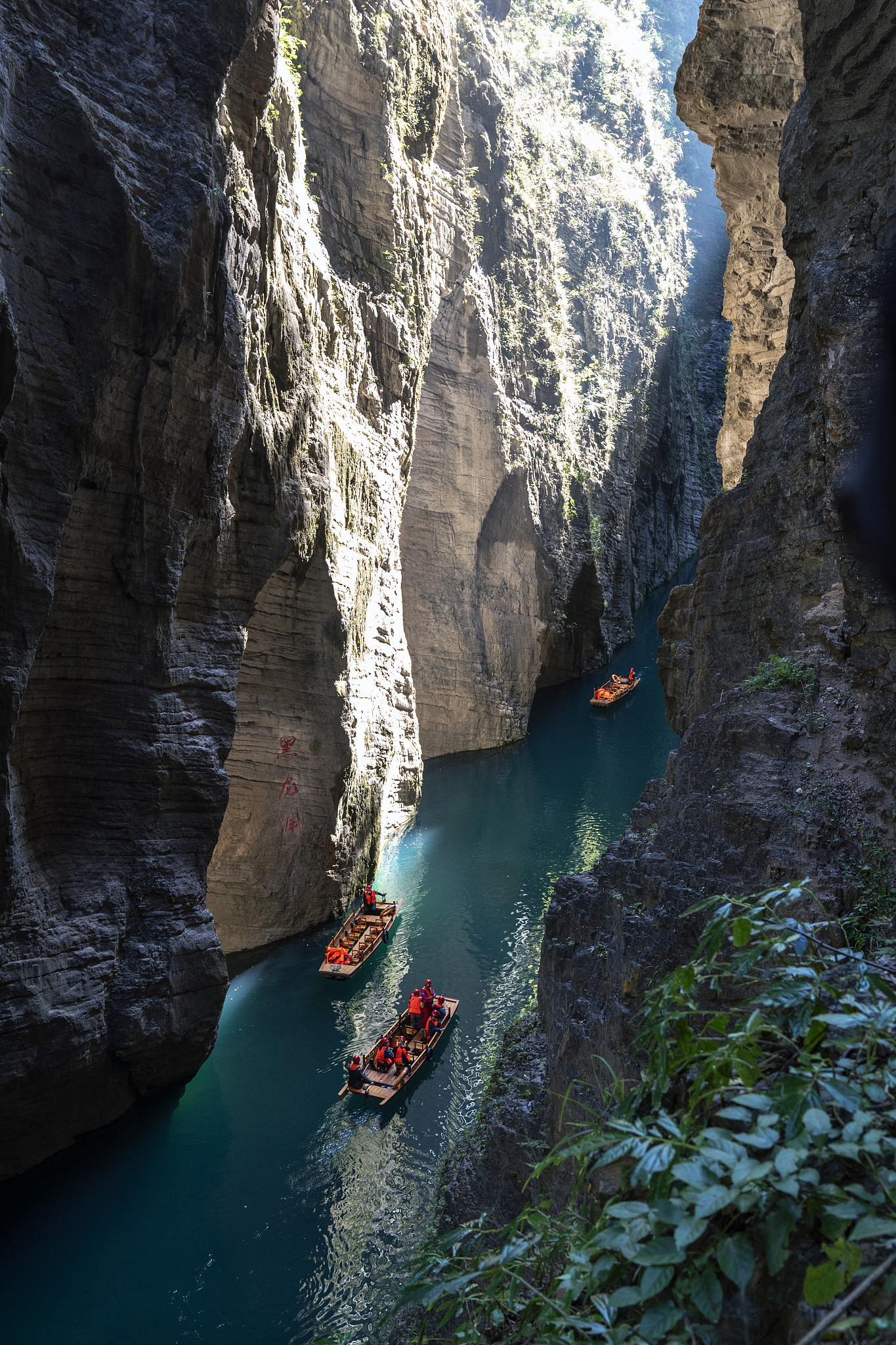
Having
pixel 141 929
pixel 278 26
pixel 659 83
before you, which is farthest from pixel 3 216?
pixel 659 83

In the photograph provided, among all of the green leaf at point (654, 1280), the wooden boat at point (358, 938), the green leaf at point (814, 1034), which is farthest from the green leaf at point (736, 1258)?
the wooden boat at point (358, 938)

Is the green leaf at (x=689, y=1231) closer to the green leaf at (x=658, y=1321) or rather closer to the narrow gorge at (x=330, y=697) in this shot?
the narrow gorge at (x=330, y=697)

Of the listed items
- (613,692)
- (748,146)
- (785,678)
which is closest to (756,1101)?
(785,678)

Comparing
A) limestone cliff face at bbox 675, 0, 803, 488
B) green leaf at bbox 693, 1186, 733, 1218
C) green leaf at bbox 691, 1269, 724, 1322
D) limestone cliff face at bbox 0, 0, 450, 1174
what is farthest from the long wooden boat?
limestone cliff face at bbox 675, 0, 803, 488

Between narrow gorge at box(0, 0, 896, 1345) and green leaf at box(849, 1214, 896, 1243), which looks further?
narrow gorge at box(0, 0, 896, 1345)

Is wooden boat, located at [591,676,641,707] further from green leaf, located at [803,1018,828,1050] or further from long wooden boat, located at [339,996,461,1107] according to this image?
green leaf, located at [803,1018,828,1050]

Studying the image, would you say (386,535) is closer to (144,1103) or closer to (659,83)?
(144,1103)
